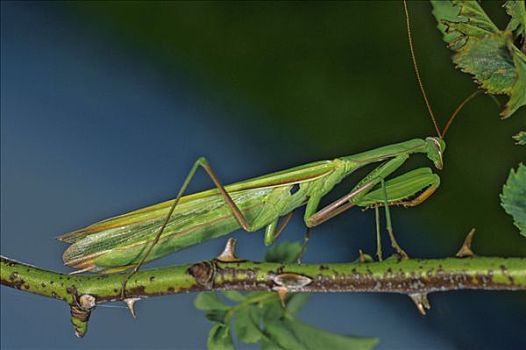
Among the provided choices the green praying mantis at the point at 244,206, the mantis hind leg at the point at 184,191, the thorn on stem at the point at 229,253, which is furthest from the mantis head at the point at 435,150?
the thorn on stem at the point at 229,253

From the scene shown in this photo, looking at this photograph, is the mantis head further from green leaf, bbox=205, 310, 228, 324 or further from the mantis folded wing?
green leaf, bbox=205, 310, 228, 324

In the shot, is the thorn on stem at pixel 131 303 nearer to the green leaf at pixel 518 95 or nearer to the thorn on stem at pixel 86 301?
the thorn on stem at pixel 86 301

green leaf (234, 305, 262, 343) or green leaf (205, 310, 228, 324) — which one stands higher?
green leaf (205, 310, 228, 324)

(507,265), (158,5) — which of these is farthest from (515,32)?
(158,5)

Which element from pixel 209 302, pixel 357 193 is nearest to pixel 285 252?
pixel 209 302

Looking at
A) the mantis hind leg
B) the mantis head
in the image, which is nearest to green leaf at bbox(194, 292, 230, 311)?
the mantis hind leg

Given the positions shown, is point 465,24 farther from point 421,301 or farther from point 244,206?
point 244,206
